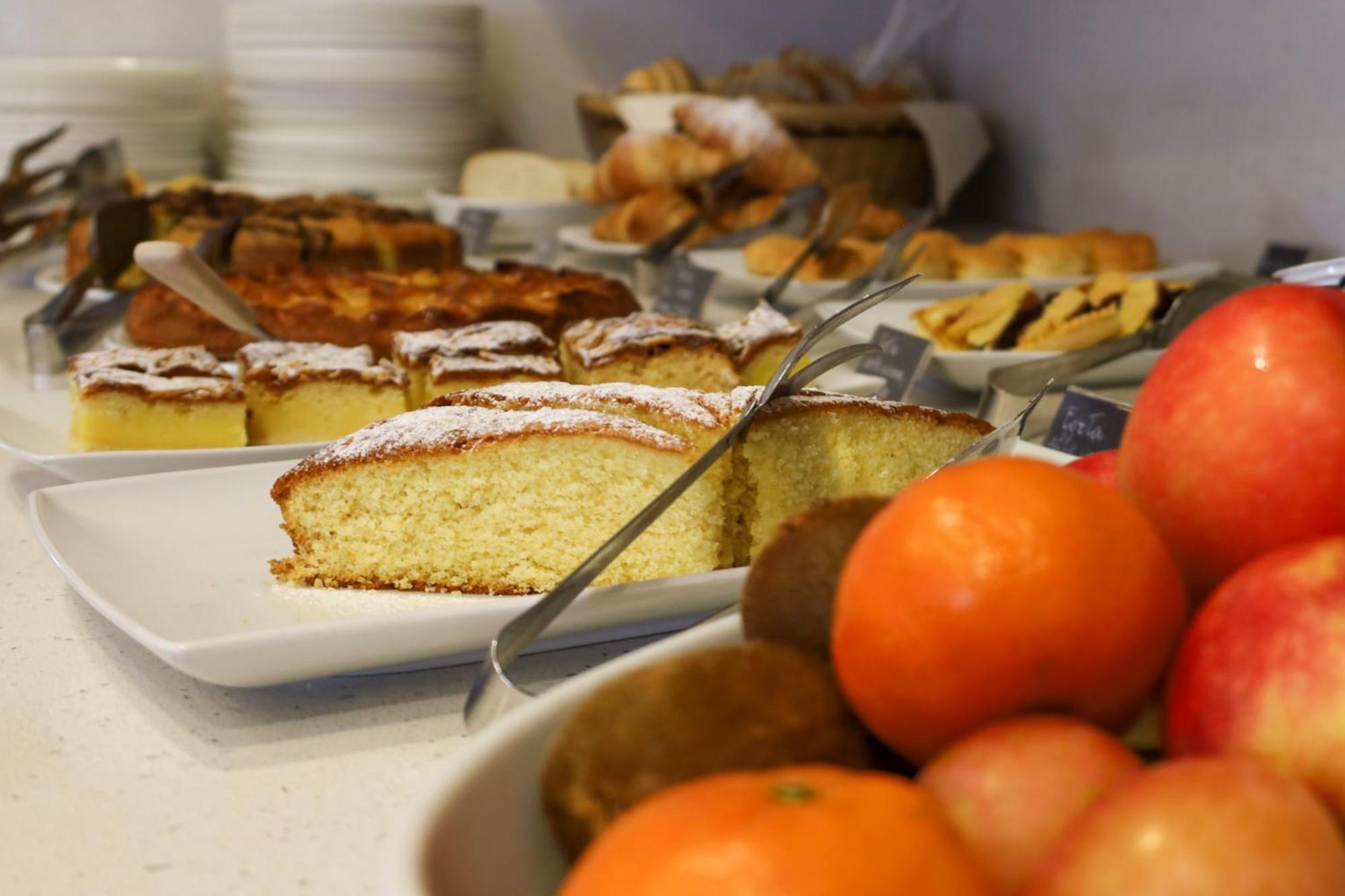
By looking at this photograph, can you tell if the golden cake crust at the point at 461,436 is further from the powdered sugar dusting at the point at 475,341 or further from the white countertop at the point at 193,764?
the powdered sugar dusting at the point at 475,341

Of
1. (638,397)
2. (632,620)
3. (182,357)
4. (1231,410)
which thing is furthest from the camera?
(182,357)

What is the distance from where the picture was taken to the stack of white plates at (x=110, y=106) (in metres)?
2.69

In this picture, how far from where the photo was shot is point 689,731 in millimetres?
384

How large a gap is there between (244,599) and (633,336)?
583mm

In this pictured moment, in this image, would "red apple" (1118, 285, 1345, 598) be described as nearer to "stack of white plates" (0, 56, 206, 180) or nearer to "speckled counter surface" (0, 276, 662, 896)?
"speckled counter surface" (0, 276, 662, 896)

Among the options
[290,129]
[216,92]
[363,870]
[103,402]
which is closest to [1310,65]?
[103,402]

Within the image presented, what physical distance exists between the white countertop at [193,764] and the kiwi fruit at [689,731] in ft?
0.69

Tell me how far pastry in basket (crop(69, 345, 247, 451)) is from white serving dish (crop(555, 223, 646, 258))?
110 centimetres

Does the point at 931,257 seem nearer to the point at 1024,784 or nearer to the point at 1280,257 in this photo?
the point at 1280,257

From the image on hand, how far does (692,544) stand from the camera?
856mm

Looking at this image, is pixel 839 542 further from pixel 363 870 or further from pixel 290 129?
pixel 290 129

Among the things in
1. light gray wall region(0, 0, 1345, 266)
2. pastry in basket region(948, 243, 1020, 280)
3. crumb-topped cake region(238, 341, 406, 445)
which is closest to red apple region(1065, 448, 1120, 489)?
crumb-topped cake region(238, 341, 406, 445)

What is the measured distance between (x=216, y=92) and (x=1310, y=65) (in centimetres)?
251

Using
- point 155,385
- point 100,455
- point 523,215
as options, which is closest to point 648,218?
point 523,215
